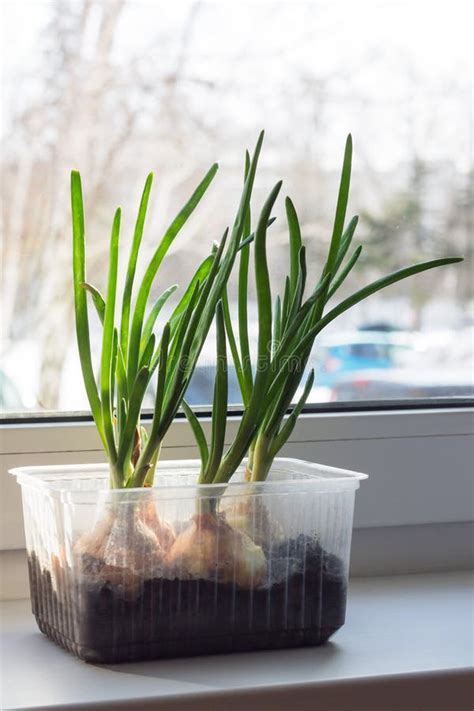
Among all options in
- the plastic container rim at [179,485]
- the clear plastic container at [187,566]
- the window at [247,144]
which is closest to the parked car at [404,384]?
the window at [247,144]

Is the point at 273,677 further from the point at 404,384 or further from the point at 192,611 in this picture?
the point at 404,384

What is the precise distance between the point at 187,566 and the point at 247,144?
429 mm

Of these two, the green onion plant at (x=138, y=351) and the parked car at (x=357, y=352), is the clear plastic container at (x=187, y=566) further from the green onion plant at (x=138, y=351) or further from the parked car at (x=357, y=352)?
the parked car at (x=357, y=352)

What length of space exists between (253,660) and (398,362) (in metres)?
0.40

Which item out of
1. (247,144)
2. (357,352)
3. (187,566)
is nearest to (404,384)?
(357,352)

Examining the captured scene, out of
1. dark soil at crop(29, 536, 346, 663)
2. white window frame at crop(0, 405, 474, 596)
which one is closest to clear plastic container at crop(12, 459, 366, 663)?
dark soil at crop(29, 536, 346, 663)

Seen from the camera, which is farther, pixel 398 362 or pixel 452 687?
pixel 398 362

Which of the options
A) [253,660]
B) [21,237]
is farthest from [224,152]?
[253,660]

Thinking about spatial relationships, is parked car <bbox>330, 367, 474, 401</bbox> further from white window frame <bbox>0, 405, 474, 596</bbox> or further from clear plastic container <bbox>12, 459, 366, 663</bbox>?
clear plastic container <bbox>12, 459, 366, 663</bbox>

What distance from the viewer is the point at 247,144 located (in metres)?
0.89

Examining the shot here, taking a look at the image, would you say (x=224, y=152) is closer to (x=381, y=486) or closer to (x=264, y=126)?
(x=264, y=126)

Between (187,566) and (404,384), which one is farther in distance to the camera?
(404,384)

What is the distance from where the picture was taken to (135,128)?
2.82 feet

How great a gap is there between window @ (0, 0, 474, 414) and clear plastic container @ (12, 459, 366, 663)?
0.23 metres
